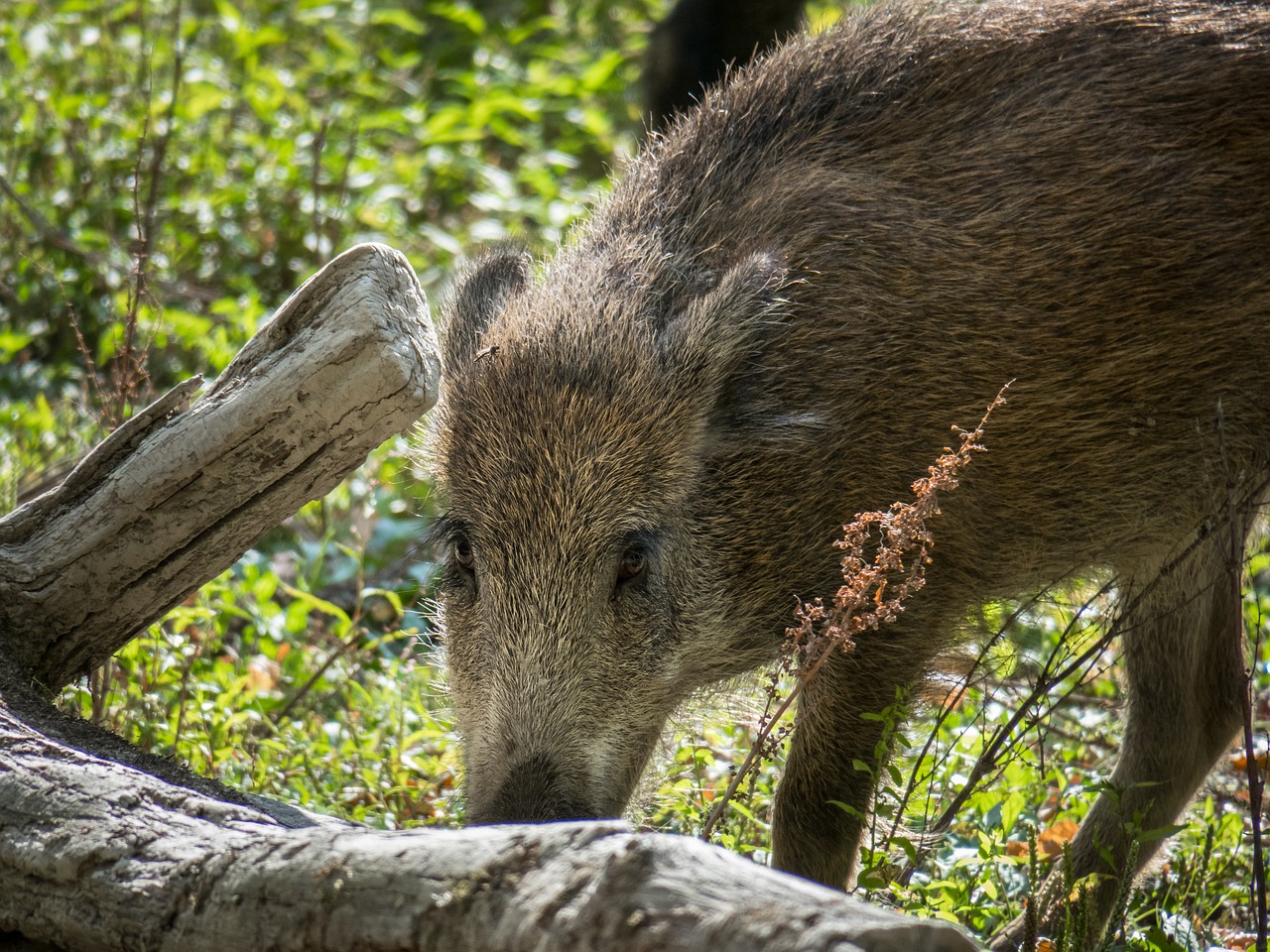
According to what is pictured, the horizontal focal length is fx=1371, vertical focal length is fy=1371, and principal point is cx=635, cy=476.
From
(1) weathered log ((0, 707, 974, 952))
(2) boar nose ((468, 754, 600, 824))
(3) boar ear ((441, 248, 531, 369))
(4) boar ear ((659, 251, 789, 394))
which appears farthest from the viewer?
(3) boar ear ((441, 248, 531, 369))

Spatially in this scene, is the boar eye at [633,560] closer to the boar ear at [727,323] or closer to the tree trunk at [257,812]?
→ the boar ear at [727,323]

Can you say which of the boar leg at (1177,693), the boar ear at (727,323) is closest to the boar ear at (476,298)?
the boar ear at (727,323)

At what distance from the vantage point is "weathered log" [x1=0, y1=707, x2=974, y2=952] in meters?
1.66

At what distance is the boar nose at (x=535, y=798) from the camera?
3.12 m

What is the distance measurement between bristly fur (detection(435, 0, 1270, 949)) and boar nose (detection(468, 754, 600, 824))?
61 mm

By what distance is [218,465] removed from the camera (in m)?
2.92

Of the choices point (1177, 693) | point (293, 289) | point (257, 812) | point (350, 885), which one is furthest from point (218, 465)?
point (293, 289)

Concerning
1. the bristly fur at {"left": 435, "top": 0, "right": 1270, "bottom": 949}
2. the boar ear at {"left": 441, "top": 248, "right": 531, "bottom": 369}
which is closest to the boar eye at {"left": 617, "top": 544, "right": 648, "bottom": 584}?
the bristly fur at {"left": 435, "top": 0, "right": 1270, "bottom": 949}

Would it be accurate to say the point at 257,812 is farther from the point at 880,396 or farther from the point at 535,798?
the point at 880,396

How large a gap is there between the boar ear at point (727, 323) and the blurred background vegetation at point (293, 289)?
37.3 inches

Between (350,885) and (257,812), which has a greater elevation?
(257,812)

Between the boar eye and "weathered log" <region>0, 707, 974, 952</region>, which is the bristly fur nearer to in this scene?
the boar eye

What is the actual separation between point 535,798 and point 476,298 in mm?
1540

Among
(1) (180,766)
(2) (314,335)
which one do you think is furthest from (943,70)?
(1) (180,766)
